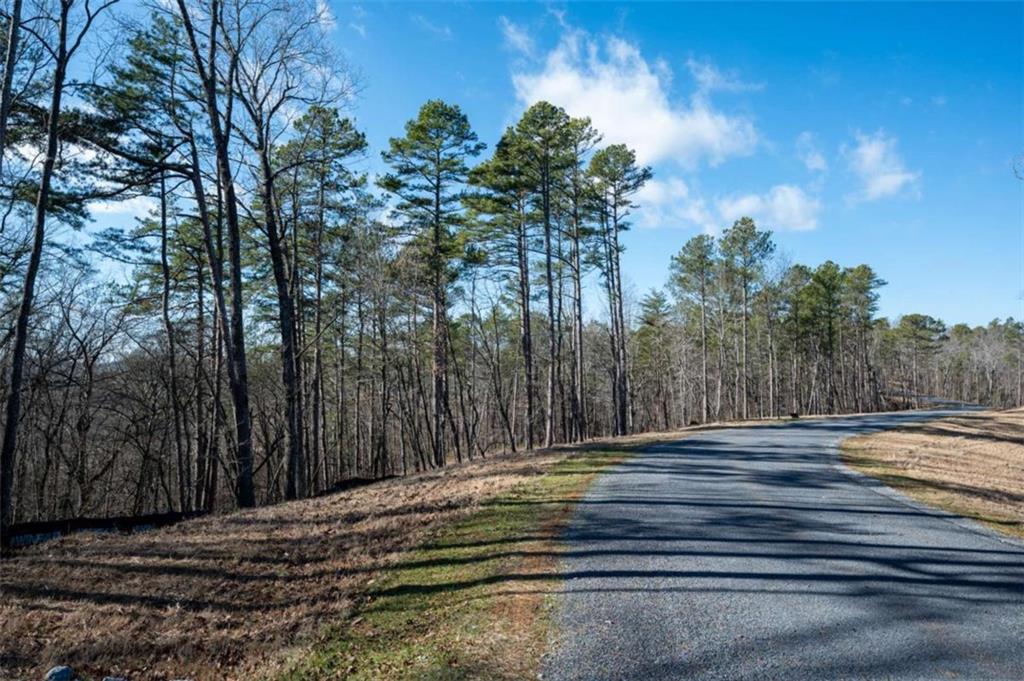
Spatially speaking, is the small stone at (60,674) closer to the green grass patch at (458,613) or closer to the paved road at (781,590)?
the green grass patch at (458,613)

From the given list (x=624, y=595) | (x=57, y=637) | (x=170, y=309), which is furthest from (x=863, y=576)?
(x=170, y=309)

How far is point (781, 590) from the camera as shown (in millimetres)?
5609

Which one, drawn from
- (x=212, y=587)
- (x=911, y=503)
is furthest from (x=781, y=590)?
(x=212, y=587)

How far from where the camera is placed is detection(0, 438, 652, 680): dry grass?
482 cm

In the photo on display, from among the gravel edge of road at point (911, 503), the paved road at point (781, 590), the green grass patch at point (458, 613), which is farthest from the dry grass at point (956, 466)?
the green grass patch at point (458, 613)

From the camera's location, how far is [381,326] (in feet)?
74.1

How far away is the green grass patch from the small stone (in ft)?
5.44

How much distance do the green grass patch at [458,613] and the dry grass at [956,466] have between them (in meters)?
6.83

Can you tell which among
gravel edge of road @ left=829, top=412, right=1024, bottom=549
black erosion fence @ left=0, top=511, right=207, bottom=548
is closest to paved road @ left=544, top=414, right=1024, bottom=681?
gravel edge of road @ left=829, top=412, right=1024, bottom=549

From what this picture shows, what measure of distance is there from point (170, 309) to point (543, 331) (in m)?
22.8

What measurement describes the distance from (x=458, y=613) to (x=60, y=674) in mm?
3111

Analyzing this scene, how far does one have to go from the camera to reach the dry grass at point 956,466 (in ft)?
31.5

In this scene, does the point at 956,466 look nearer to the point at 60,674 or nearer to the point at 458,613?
the point at 458,613

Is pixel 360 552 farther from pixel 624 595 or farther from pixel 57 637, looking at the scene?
pixel 624 595
